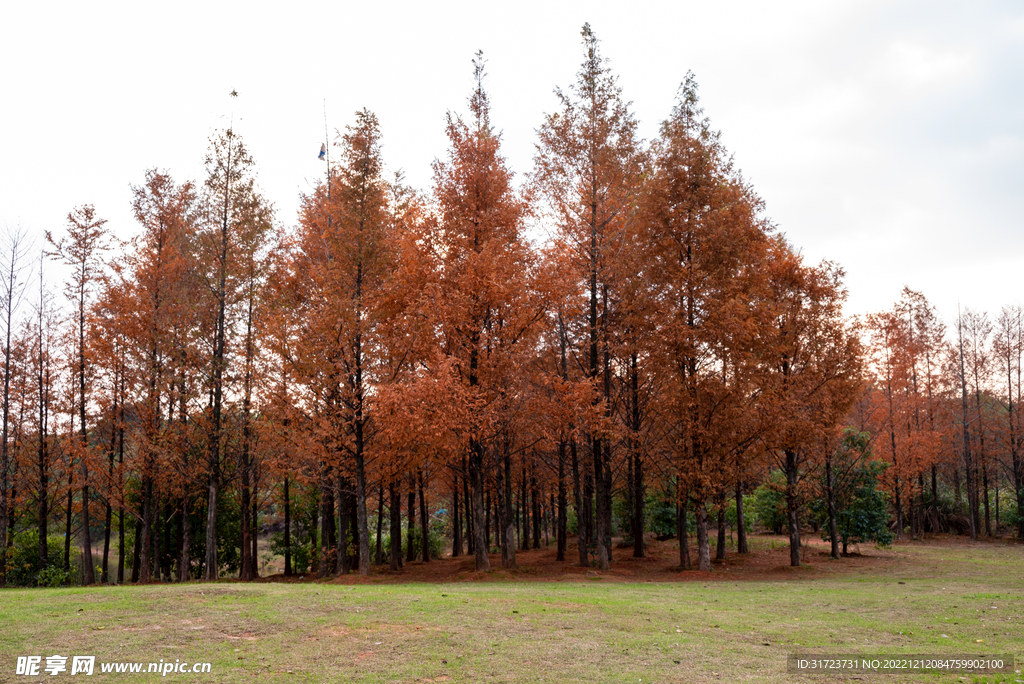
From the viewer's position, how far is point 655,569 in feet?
65.6

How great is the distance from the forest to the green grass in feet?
19.1

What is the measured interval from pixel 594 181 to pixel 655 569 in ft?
41.2

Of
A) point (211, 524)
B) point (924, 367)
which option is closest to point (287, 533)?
point (211, 524)

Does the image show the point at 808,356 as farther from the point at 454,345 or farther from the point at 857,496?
the point at 454,345

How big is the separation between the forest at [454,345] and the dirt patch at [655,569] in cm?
82

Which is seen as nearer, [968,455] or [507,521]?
[507,521]

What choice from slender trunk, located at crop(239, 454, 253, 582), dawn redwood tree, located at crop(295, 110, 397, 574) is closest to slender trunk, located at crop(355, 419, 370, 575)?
dawn redwood tree, located at crop(295, 110, 397, 574)

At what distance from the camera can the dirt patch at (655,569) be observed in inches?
652

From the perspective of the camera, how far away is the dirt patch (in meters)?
16.6

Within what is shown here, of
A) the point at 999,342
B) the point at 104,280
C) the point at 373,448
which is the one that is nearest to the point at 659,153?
the point at 373,448

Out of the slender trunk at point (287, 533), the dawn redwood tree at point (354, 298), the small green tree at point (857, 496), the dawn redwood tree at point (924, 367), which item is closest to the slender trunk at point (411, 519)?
the slender trunk at point (287, 533)

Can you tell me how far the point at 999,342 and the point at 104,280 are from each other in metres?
44.9

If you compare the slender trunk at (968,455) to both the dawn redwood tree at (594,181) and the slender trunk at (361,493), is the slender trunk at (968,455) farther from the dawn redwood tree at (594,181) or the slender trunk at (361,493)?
the slender trunk at (361,493)

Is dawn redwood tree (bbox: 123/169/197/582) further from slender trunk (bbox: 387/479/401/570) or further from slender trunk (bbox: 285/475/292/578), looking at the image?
slender trunk (bbox: 387/479/401/570)
